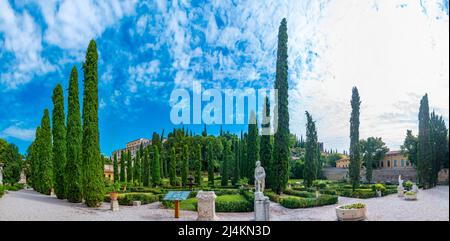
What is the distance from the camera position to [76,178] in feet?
31.7

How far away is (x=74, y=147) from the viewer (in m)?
10.3

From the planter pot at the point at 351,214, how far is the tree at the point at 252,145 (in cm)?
1214

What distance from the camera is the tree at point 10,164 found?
2002 centimetres

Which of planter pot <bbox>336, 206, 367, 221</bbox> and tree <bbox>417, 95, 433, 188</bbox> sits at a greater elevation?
tree <bbox>417, 95, 433, 188</bbox>

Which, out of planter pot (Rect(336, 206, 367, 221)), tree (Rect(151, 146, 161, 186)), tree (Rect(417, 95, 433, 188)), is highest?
tree (Rect(417, 95, 433, 188))

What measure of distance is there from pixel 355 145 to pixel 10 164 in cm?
2051

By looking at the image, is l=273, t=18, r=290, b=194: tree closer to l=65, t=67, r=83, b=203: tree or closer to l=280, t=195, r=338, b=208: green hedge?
l=280, t=195, r=338, b=208: green hedge

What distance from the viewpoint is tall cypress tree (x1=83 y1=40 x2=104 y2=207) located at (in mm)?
8734

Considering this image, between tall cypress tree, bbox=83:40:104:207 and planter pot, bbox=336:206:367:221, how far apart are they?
20.7 ft

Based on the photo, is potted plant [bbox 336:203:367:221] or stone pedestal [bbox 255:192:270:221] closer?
potted plant [bbox 336:203:367:221]

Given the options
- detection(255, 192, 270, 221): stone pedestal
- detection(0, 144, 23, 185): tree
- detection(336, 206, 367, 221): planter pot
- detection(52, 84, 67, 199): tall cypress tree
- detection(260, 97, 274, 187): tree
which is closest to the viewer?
detection(336, 206, 367, 221): planter pot

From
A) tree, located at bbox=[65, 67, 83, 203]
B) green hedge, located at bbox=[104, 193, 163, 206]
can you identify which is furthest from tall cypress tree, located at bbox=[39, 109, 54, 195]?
green hedge, located at bbox=[104, 193, 163, 206]
